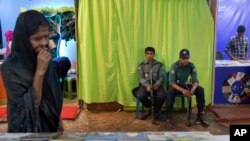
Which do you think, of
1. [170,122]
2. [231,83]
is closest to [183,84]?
[170,122]

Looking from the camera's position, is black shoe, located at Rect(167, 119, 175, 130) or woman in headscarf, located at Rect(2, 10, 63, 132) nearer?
woman in headscarf, located at Rect(2, 10, 63, 132)

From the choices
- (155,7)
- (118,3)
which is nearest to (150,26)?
(155,7)

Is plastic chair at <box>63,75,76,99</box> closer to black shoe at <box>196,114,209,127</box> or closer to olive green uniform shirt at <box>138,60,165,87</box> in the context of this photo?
olive green uniform shirt at <box>138,60,165,87</box>

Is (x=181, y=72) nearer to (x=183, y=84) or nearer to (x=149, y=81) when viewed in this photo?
(x=183, y=84)

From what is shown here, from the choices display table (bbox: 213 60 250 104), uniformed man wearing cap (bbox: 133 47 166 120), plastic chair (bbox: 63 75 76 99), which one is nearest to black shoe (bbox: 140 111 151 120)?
uniformed man wearing cap (bbox: 133 47 166 120)

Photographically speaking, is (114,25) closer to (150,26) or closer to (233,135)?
(150,26)

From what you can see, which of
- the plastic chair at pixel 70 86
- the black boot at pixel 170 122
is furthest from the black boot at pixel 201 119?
the plastic chair at pixel 70 86

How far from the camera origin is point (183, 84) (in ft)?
13.4

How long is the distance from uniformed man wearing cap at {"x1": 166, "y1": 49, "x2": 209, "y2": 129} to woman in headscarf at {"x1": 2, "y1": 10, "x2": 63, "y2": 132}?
280 cm

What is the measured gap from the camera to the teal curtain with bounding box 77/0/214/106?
4195 millimetres

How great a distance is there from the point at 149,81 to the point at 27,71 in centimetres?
291

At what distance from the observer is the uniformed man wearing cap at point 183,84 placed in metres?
3.91

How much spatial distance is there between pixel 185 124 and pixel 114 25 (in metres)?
1.73

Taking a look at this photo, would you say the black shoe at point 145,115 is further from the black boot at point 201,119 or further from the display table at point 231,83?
the display table at point 231,83
